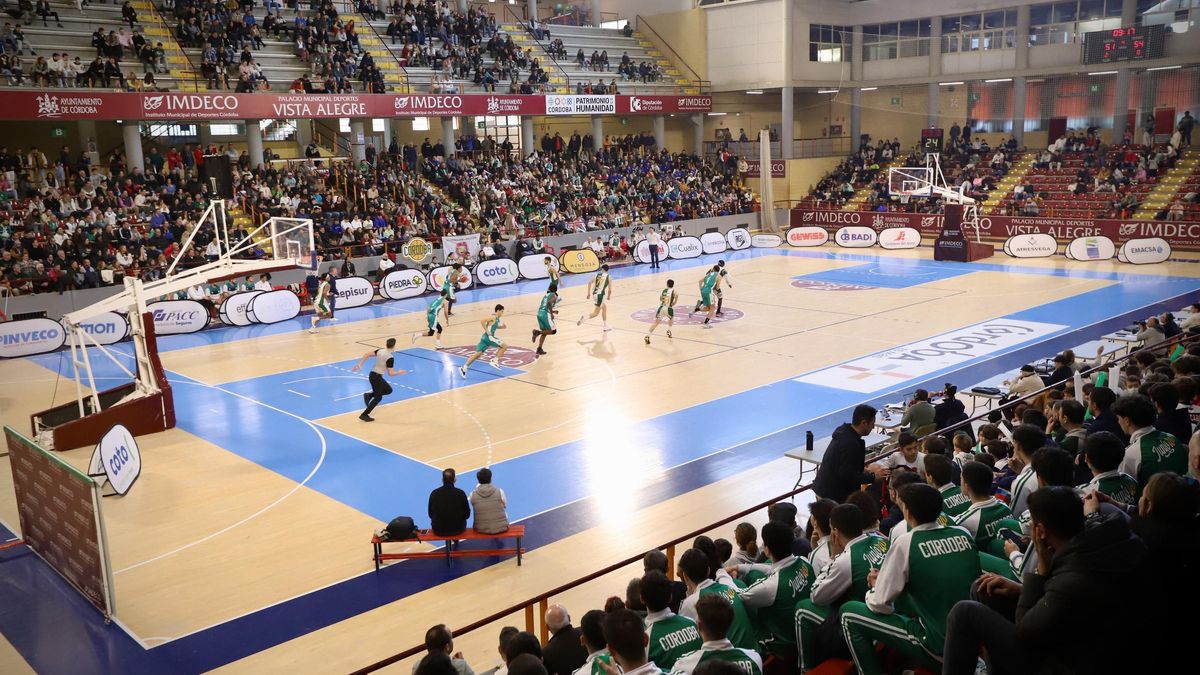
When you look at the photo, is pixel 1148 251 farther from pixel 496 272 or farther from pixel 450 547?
pixel 450 547

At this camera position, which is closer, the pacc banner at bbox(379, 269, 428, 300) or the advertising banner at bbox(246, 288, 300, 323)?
the advertising banner at bbox(246, 288, 300, 323)

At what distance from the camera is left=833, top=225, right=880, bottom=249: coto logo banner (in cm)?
4084

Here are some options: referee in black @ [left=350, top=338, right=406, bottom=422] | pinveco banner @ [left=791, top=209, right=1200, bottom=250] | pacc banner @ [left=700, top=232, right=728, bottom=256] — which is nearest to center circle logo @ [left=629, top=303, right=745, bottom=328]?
referee in black @ [left=350, top=338, right=406, bottom=422]

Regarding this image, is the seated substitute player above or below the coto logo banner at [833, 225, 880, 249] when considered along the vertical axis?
above

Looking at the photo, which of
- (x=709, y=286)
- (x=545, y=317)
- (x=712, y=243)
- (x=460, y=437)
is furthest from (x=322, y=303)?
(x=712, y=243)

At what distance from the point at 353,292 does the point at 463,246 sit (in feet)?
21.0

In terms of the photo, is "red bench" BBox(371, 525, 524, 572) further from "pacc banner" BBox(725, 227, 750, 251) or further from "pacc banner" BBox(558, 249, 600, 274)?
"pacc banner" BBox(725, 227, 750, 251)

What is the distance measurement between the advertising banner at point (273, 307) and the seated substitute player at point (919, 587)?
24.7 meters

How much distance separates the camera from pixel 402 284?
3116 centimetres

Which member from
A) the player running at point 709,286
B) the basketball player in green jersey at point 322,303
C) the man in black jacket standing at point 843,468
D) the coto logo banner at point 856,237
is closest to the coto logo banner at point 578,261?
the basketball player in green jersey at point 322,303

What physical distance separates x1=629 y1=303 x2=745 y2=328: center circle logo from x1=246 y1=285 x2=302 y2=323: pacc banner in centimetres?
995

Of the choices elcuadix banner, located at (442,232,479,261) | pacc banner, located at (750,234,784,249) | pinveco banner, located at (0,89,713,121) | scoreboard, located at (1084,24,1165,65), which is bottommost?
pacc banner, located at (750,234,784,249)

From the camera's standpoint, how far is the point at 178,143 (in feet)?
124

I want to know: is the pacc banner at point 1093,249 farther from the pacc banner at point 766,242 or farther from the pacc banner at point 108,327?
the pacc banner at point 108,327
